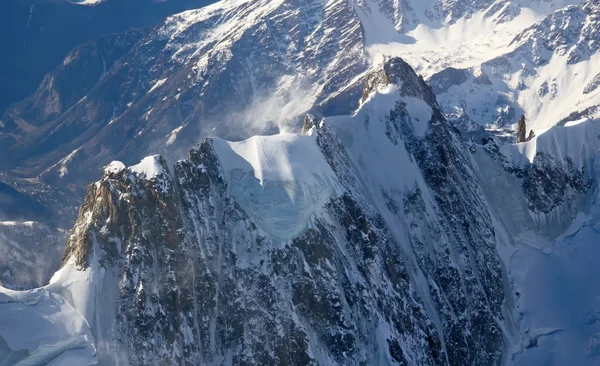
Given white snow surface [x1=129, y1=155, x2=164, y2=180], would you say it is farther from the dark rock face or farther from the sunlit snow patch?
the dark rock face

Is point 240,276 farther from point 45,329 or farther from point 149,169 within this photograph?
point 45,329

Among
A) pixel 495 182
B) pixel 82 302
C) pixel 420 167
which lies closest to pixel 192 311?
pixel 82 302

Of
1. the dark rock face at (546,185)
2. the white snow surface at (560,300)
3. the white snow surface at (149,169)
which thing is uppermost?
the white snow surface at (149,169)

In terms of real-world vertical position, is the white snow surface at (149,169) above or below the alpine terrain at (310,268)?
above

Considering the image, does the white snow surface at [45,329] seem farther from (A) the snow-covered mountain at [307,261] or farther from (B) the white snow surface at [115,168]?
(B) the white snow surface at [115,168]

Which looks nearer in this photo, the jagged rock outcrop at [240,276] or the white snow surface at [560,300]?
the jagged rock outcrop at [240,276]

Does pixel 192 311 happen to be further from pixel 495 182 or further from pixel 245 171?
pixel 495 182

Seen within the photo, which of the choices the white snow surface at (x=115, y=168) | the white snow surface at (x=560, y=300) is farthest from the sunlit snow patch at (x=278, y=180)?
the white snow surface at (x=560, y=300)

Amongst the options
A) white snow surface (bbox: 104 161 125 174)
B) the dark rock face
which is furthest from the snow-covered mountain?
the dark rock face
